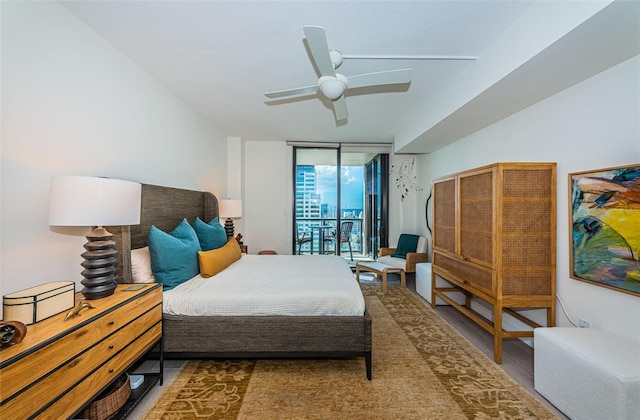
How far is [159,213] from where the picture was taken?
8.71 ft

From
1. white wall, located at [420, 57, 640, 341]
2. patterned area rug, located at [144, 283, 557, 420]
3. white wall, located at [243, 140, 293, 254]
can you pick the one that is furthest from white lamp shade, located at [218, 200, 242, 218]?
white wall, located at [420, 57, 640, 341]

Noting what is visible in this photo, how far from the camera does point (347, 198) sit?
5602mm

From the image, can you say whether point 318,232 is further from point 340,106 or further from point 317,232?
point 340,106

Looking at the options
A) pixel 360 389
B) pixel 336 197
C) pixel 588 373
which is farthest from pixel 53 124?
pixel 336 197

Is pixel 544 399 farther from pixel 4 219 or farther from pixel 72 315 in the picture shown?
pixel 4 219

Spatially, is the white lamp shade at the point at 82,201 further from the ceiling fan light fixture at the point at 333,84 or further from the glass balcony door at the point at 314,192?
the glass balcony door at the point at 314,192

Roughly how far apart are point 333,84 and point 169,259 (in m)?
1.95

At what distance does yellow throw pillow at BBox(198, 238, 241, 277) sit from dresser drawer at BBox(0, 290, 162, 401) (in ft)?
2.62

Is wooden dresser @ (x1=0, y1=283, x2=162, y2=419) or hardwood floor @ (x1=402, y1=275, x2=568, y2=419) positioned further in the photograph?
hardwood floor @ (x1=402, y1=275, x2=568, y2=419)

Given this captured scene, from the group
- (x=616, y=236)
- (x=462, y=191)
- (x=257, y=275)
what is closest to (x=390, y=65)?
(x=462, y=191)

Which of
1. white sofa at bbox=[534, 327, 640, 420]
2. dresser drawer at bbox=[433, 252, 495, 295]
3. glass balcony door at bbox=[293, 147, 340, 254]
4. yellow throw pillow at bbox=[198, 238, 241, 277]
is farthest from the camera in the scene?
glass balcony door at bbox=[293, 147, 340, 254]

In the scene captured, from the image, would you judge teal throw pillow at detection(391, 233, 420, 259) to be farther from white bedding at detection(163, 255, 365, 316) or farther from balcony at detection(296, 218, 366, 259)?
white bedding at detection(163, 255, 365, 316)

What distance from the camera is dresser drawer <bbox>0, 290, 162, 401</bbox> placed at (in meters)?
0.93

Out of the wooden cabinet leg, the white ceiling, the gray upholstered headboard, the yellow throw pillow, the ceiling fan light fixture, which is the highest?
the white ceiling
